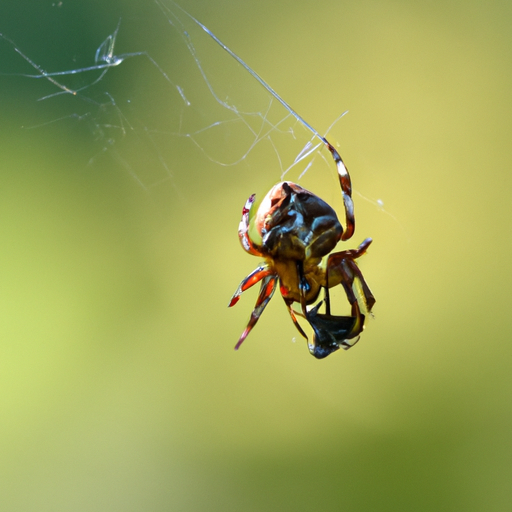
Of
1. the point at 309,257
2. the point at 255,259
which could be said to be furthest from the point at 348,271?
the point at 255,259

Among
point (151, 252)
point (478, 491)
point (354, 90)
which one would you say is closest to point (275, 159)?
point (354, 90)

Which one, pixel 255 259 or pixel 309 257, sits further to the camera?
pixel 255 259

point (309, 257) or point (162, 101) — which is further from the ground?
point (162, 101)

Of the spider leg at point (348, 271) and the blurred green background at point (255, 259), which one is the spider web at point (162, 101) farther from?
the spider leg at point (348, 271)

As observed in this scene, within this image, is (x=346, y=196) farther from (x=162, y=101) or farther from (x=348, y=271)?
(x=162, y=101)

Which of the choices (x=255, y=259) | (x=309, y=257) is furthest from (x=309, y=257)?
(x=255, y=259)

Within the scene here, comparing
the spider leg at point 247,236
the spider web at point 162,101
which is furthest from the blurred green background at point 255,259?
the spider leg at point 247,236

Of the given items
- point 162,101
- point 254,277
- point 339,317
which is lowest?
point 339,317

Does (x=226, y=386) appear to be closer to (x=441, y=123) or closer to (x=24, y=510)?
(x=24, y=510)
